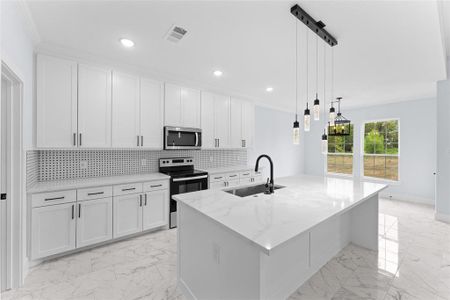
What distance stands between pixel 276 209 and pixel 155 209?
2.18m

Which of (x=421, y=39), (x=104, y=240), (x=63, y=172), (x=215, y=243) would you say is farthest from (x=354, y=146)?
(x=63, y=172)

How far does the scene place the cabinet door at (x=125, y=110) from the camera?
2939mm

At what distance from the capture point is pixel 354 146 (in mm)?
5930

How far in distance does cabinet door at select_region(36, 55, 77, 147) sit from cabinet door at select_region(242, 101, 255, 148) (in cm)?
315

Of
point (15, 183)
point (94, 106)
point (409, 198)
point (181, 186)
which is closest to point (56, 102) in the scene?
point (94, 106)

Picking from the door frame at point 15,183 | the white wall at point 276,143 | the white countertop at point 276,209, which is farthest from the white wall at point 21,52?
the white wall at point 276,143

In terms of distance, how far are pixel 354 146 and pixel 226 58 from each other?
16.7ft

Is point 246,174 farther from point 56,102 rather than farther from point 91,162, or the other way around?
point 56,102

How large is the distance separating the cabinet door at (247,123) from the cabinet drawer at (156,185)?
217cm

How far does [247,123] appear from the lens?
4.73 m

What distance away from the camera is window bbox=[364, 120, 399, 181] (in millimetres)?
5266

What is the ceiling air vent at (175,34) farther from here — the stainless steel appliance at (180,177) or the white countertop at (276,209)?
the stainless steel appliance at (180,177)

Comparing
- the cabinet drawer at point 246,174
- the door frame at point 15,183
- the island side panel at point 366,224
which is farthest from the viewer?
the cabinet drawer at point 246,174

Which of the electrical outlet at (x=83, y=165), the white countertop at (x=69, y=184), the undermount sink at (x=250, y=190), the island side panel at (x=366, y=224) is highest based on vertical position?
the electrical outlet at (x=83, y=165)
